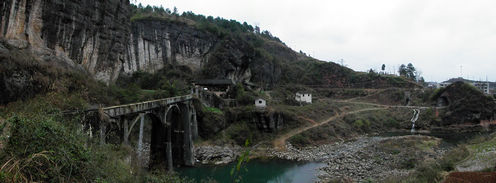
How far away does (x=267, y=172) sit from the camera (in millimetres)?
21375

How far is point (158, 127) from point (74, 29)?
840 centimetres

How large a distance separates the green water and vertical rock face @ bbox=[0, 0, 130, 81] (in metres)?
10.5

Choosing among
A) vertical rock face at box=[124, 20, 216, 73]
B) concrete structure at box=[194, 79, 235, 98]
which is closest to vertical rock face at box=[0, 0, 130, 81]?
concrete structure at box=[194, 79, 235, 98]

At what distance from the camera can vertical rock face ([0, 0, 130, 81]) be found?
13.2 m

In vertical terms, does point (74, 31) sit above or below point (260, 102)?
above

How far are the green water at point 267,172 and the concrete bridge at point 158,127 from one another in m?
1.78

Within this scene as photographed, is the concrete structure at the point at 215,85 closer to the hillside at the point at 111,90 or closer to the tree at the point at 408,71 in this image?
the hillside at the point at 111,90

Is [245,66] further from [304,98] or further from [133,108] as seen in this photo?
[133,108]

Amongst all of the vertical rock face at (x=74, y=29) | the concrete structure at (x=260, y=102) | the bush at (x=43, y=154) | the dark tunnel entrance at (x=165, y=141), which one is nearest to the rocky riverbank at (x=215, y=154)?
the dark tunnel entrance at (x=165, y=141)

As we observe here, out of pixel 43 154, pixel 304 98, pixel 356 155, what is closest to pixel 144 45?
pixel 304 98

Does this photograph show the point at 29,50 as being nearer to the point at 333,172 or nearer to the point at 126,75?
the point at 333,172

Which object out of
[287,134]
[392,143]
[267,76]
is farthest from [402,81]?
[287,134]

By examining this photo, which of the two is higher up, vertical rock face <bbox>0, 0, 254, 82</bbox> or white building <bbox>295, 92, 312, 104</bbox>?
vertical rock face <bbox>0, 0, 254, 82</bbox>

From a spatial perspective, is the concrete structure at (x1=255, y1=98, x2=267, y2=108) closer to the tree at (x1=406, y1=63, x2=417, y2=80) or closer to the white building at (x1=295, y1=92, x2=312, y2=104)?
the white building at (x1=295, y1=92, x2=312, y2=104)
